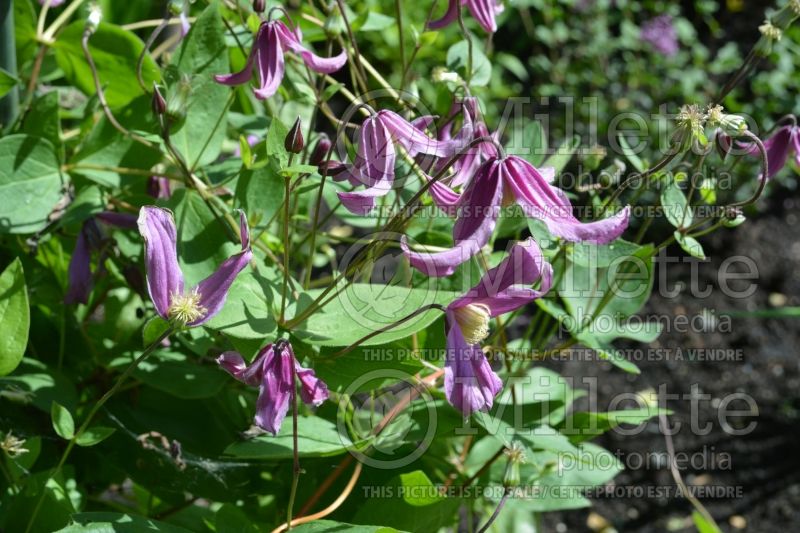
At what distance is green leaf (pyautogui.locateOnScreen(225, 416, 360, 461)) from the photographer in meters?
0.80

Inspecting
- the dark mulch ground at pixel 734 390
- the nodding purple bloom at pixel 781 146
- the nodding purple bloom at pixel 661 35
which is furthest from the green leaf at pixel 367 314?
the nodding purple bloom at pixel 661 35

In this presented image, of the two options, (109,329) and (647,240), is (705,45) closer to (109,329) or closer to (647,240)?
(647,240)

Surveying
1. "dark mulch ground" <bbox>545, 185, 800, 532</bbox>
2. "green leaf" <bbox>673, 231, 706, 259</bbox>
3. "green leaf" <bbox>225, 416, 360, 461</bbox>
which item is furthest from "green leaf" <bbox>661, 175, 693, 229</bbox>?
"dark mulch ground" <bbox>545, 185, 800, 532</bbox>

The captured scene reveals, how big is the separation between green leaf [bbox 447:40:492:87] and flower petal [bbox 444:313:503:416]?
40 centimetres

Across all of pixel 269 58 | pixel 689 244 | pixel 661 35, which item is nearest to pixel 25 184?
pixel 269 58

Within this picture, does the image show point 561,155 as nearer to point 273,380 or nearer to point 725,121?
point 725,121

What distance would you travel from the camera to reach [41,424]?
37.4 inches

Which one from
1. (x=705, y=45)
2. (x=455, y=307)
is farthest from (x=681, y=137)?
(x=705, y=45)

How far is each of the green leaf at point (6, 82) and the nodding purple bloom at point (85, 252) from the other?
17 cm

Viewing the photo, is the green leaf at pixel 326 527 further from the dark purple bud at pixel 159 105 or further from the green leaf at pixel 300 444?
the dark purple bud at pixel 159 105

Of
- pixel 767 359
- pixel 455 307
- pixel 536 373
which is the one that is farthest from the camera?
pixel 767 359

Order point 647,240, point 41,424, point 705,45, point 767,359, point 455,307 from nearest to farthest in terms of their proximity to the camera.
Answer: point 455,307 → point 41,424 → point 767,359 → point 647,240 → point 705,45

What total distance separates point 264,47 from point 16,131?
36 cm

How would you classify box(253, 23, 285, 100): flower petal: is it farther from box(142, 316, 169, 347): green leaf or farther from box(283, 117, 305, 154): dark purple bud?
box(142, 316, 169, 347): green leaf
